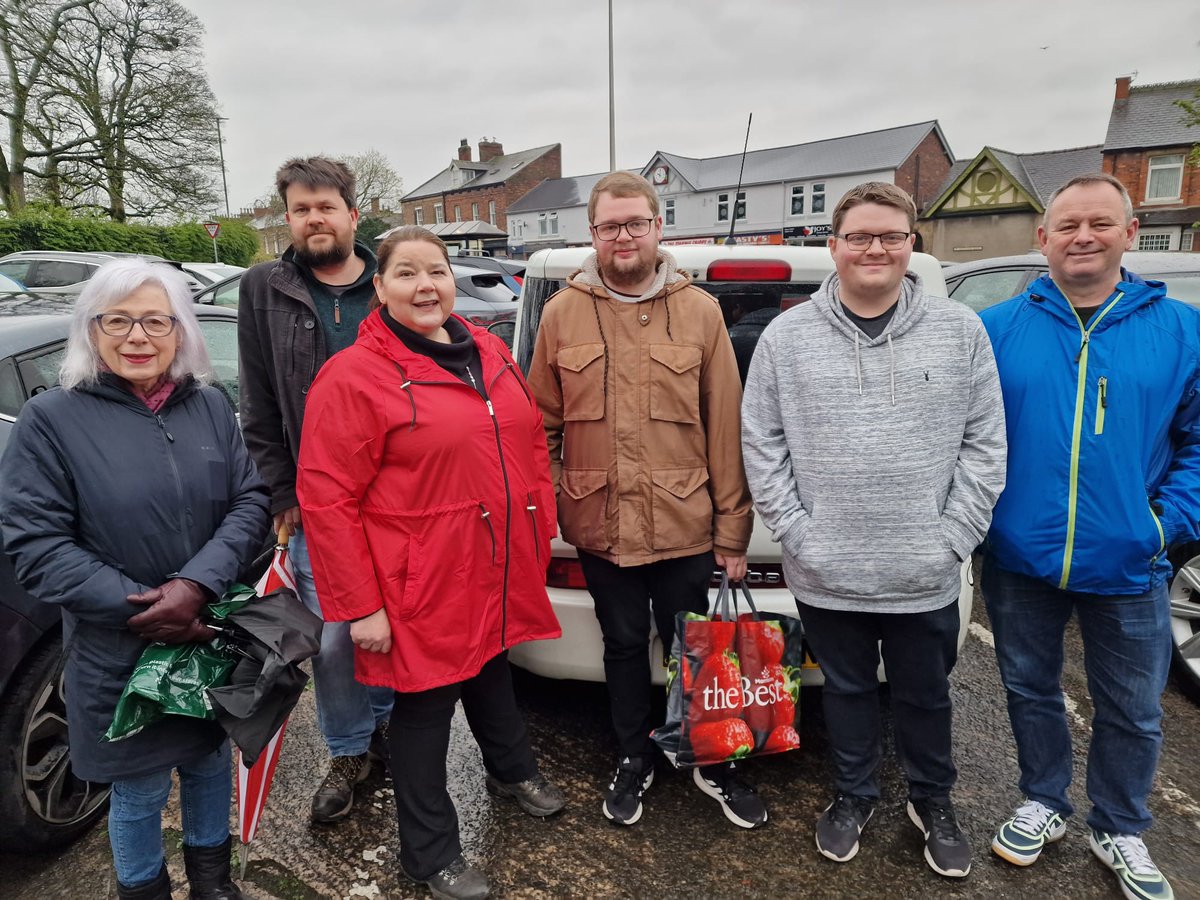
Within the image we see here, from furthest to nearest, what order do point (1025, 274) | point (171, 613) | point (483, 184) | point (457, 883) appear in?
point (483, 184) → point (1025, 274) → point (457, 883) → point (171, 613)

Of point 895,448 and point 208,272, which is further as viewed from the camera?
point 208,272

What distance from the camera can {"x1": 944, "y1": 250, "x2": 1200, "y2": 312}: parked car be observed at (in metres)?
4.04

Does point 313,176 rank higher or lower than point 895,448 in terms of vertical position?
higher

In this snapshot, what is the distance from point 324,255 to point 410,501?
36.4 inches

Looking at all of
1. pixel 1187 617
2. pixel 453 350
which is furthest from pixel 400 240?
pixel 1187 617

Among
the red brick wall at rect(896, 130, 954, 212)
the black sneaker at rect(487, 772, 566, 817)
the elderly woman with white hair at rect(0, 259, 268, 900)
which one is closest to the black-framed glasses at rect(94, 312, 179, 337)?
the elderly woman with white hair at rect(0, 259, 268, 900)

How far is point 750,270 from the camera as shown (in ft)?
8.38

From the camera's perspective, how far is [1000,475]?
2.13 m

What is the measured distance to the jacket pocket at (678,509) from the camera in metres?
2.32

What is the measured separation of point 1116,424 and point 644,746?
170cm

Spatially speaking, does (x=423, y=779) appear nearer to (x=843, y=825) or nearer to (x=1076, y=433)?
(x=843, y=825)

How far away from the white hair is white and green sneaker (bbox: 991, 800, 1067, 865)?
264 centimetres

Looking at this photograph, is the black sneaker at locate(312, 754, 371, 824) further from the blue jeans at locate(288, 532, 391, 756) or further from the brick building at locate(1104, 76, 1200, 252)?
the brick building at locate(1104, 76, 1200, 252)

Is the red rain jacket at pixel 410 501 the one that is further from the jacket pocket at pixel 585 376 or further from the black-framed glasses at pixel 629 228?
the black-framed glasses at pixel 629 228
